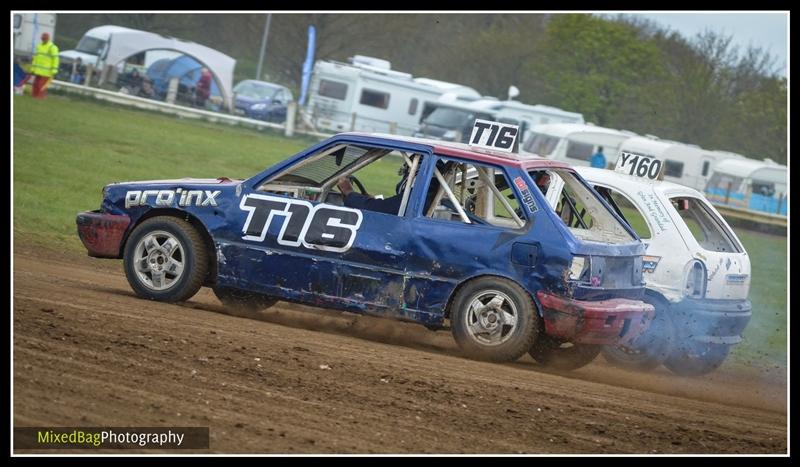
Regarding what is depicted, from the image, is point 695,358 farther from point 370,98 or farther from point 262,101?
point 262,101

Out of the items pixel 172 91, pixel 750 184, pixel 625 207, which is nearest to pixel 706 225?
pixel 625 207

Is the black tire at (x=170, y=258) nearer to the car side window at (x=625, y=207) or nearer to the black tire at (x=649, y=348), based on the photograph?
the black tire at (x=649, y=348)

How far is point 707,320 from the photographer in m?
10.5

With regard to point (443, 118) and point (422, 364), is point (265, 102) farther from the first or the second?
point (422, 364)

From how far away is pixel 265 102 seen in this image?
4419 centimetres

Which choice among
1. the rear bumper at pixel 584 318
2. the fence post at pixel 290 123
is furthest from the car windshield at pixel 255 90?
the rear bumper at pixel 584 318

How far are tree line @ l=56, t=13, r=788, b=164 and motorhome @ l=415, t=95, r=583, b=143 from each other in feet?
36.0

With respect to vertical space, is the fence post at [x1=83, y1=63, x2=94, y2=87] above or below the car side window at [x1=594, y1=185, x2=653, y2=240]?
above

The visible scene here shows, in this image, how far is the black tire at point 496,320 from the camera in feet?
28.6

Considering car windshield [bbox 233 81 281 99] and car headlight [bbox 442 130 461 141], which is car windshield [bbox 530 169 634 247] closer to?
car headlight [bbox 442 130 461 141]

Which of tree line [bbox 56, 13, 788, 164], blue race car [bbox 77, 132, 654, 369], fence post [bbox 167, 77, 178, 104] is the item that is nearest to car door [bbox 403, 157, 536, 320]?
blue race car [bbox 77, 132, 654, 369]

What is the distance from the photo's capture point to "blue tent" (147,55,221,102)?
41219 millimetres

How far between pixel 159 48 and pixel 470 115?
10.7 meters
